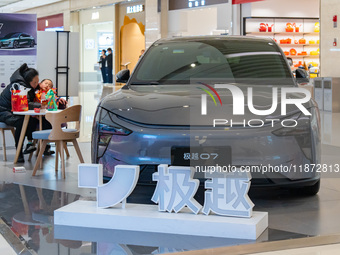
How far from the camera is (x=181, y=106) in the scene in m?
4.28

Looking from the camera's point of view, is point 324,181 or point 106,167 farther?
point 324,181

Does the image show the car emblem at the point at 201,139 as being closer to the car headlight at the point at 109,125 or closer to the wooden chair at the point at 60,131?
the car headlight at the point at 109,125

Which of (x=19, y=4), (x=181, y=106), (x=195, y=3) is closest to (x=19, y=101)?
(x=181, y=106)

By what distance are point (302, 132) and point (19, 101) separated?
3621mm

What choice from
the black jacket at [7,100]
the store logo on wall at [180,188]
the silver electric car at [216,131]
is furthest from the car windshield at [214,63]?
the black jacket at [7,100]

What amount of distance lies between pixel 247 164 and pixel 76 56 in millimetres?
9308

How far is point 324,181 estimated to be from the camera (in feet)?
18.3

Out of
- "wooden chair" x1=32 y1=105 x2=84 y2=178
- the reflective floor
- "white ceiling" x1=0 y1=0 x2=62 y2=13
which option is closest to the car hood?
the reflective floor

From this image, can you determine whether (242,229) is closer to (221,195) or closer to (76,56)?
(221,195)

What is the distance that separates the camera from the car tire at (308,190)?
15.7ft

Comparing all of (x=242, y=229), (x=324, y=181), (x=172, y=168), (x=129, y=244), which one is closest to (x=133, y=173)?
(x=172, y=168)

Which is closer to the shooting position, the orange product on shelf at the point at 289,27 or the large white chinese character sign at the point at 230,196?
the large white chinese character sign at the point at 230,196

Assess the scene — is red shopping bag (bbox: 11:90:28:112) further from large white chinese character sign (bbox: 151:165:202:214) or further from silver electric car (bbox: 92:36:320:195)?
large white chinese character sign (bbox: 151:165:202:214)

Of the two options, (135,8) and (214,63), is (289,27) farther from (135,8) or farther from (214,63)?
(214,63)
